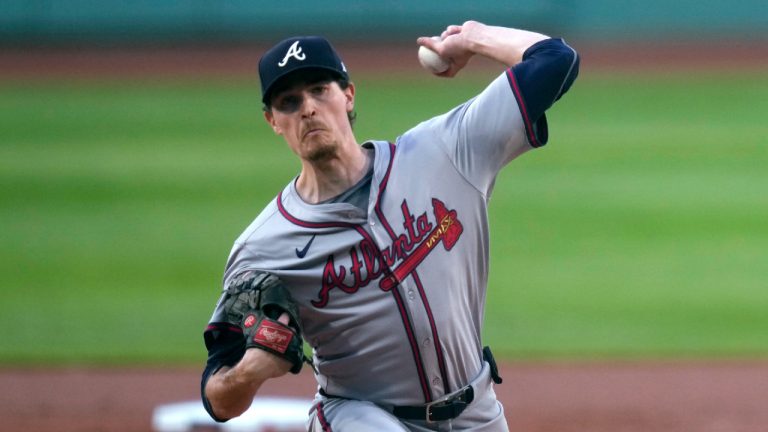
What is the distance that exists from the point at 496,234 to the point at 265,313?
29.8 feet

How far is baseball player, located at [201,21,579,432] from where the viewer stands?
342 cm

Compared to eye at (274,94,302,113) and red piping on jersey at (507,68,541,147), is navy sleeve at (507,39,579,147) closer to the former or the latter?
red piping on jersey at (507,68,541,147)

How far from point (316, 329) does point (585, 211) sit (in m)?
9.75

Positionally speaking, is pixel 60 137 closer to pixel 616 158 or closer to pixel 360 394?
pixel 616 158

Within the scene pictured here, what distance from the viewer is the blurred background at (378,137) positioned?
9836 mm

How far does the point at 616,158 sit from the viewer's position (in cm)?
1484

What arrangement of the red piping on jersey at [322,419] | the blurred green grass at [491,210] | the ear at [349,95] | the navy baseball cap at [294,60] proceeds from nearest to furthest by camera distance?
the navy baseball cap at [294,60] < the red piping on jersey at [322,419] < the ear at [349,95] < the blurred green grass at [491,210]

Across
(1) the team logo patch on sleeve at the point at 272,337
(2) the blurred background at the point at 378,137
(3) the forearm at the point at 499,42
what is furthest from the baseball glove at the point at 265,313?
(2) the blurred background at the point at 378,137

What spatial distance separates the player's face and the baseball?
35 centimetres

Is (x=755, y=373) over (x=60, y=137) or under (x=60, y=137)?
under

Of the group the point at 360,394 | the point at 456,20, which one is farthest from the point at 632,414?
the point at 456,20

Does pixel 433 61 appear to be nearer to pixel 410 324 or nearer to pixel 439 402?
pixel 410 324

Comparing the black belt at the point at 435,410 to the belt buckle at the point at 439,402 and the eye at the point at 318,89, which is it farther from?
the eye at the point at 318,89

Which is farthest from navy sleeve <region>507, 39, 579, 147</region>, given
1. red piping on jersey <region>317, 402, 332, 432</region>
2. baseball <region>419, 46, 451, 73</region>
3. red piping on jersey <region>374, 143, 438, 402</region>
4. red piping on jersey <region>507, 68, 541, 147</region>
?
red piping on jersey <region>317, 402, 332, 432</region>
